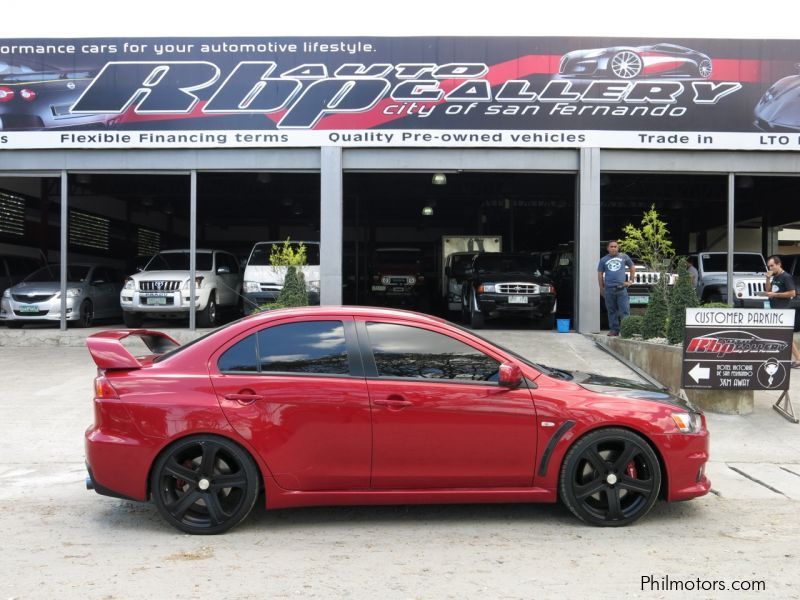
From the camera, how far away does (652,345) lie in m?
9.73

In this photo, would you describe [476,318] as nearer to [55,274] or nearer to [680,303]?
[680,303]

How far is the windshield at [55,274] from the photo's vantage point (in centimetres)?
1480

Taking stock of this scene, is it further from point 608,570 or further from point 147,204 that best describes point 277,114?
point 147,204

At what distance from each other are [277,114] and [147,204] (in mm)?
15068

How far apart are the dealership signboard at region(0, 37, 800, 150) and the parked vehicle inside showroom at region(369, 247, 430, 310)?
20.0 ft

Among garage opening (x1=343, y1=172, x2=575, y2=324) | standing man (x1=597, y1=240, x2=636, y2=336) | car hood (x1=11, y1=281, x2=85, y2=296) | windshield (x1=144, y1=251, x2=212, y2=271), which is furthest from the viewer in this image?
garage opening (x1=343, y1=172, x2=575, y2=324)

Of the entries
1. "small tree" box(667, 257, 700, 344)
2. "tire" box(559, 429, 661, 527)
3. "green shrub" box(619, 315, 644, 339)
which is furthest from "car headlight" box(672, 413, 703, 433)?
"green shrub" box(619, 315, 644, 339)

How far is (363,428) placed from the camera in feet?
13.6

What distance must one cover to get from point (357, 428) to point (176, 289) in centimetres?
1012

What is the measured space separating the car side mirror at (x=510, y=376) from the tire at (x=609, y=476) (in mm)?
576

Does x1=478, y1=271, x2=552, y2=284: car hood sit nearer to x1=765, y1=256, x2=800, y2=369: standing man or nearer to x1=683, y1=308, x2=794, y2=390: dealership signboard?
x1=765, y1=256, x2=800, y2=369: standing man

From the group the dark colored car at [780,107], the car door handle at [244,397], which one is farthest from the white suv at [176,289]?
the dark colored car at [780,107]

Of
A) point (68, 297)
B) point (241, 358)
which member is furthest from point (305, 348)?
point (68, 297)

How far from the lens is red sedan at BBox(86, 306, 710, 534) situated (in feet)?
13.5
